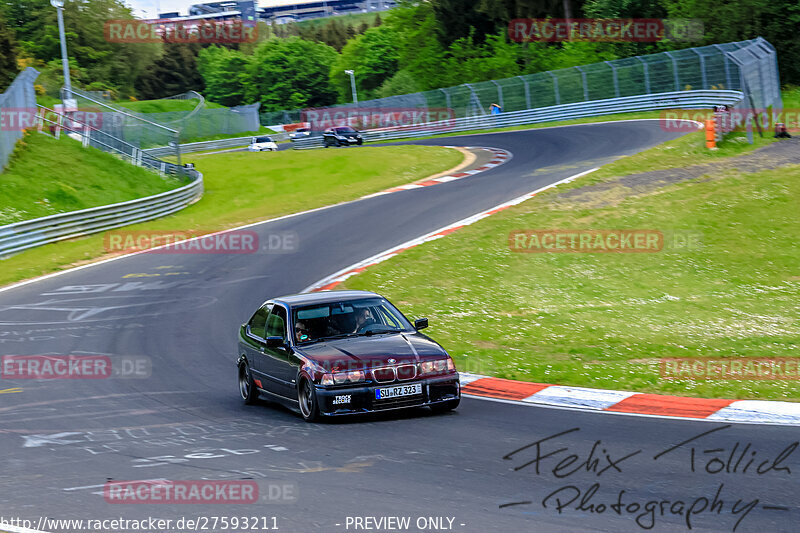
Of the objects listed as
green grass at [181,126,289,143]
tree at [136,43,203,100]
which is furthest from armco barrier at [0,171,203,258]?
Result: tree at [136,43,203,100]

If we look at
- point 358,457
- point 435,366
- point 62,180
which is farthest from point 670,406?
point 62,180

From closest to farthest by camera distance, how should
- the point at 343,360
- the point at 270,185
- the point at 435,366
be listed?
the point at 343,360
the point at 435,366
the point at 270,185

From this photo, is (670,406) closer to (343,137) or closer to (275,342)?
(275,342)

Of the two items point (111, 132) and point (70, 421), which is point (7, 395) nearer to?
point (70, 421)

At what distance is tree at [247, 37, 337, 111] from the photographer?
438 feet

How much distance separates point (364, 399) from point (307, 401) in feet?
2.41

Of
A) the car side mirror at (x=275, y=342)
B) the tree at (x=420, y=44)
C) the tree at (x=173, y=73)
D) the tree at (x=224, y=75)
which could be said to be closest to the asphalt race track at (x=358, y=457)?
the car side mirror at (x=275, y=342)

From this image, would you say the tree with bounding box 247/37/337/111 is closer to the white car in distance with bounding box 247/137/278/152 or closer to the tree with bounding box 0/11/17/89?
the white car in distance with bounding box 247/137/278/152

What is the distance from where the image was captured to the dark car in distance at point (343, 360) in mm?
9750

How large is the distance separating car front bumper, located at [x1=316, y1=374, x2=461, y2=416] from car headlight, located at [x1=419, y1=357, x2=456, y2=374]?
3.8 inches

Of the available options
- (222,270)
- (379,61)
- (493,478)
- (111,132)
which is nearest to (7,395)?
(493,478)

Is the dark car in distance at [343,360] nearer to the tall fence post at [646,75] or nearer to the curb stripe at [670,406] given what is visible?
the curb stripe at [670,406]

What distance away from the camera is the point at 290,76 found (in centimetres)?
13475

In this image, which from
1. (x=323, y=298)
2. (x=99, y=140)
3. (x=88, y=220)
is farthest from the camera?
(x=99, y=140)
